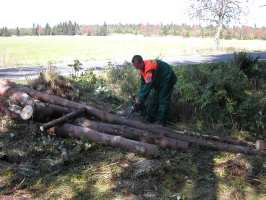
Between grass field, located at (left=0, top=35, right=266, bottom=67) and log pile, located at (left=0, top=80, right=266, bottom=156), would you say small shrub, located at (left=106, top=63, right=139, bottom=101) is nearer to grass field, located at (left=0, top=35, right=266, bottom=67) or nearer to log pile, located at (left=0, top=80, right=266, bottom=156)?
log pile, located at (left=0, top=80, right=266, bottom=156)

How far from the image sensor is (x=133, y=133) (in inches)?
299

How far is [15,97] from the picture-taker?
28.0 feet

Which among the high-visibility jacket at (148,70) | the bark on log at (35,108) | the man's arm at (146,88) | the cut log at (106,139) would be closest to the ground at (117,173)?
the cut log at (106,139)

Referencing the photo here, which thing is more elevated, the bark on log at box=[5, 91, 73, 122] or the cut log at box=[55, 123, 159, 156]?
the bark on log at box=[5, 91, 73, 122]

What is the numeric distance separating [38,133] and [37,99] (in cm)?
121

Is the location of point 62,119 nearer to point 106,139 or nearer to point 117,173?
point 106,139

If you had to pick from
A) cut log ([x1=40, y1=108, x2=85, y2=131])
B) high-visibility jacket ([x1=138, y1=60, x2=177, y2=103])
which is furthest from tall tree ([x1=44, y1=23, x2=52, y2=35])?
cut log ([x1=40, y1=108, x2=85, y2=131])

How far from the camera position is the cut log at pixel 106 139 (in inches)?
272

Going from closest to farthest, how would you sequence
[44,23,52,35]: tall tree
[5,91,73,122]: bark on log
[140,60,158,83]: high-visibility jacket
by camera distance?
[5,91,73,122]: bark on log → [140,60,158,83]: high-visibility jacket → [44,23,52,35]: tall tree

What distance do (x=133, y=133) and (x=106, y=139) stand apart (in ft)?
1.66

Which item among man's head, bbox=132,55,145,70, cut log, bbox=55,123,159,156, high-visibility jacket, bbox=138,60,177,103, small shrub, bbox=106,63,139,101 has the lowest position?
cut log, bbox=55,123,159,156

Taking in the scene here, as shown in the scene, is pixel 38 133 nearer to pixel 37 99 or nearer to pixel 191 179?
pixel 37 99

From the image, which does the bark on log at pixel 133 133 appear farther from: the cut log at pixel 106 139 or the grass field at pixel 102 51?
the grass field at pixel 102 51

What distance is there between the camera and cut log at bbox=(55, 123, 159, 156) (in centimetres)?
691
